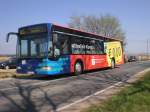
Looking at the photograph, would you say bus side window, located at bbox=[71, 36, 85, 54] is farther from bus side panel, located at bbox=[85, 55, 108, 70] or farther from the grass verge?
the grass verge

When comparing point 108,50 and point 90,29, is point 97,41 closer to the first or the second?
point 108,50

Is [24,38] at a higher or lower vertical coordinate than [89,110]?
higher

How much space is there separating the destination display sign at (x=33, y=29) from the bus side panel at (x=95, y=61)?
5678mm

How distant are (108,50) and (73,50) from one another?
7870 mm

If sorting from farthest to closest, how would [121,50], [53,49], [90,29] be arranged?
[90,29], [121,50], [53,49]

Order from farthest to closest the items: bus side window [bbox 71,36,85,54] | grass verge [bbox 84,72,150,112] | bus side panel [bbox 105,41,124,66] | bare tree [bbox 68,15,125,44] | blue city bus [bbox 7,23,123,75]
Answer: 1. bare tree [bbox 68,15,125,44]
2. bus side panel [bbox 105,41,124,66]
3. bus side window [bbox 71,36,85,54]
4. blue city bus [bbox 7,23,123,75]
5. grass verge [bbox 84,72,150,112]

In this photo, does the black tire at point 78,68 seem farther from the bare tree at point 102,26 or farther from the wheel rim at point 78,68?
the bare tree at point 102,26

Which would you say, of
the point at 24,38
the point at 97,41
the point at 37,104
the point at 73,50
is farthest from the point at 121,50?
the point at 37,104

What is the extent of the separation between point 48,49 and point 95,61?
7864mm

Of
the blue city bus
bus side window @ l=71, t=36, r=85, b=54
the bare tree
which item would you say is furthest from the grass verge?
the bare tree

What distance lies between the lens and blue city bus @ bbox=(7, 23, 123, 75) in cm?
1833

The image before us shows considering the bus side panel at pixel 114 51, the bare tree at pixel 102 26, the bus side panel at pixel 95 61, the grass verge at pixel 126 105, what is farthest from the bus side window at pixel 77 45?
the bare tree at pixel 102 26

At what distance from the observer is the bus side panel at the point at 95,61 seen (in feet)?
A: 78.3

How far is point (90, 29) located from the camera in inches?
3145
